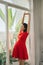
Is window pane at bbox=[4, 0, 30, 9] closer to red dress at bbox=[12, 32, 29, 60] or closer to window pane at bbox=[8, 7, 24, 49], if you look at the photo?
window pane at bbox=[8, 7, 24, 49]

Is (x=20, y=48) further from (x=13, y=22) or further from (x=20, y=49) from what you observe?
(x=13, y=22)

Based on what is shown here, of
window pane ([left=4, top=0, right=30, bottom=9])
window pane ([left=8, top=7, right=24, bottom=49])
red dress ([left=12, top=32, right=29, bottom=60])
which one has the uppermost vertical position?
window pane ([left=4, top=0, right=30, bottom=9])

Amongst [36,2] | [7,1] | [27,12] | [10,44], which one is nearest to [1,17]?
[7,1]

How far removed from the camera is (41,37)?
497 centimetres

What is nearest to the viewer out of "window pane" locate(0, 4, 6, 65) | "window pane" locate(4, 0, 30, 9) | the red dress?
"window pane" locate(0, 4, 6, 65)

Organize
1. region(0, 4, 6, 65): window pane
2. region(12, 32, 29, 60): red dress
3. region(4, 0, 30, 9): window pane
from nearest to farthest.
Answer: region(0, 4, 6, 65): window pane < region(12, 32, 29, 60): red dress < region(4, 0, 30, 9): window pane

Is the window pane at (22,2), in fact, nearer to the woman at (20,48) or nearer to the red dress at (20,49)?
the woman at (20,48)

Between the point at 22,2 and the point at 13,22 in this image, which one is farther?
the point at 22,2

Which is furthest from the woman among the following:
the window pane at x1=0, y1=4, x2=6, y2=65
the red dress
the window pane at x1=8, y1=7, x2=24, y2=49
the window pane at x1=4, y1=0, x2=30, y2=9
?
the window pane at x1=4, y1=0, x2=30, y2=9

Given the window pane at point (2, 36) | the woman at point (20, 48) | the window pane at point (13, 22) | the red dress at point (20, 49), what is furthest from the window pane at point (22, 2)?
the red dress at point (20, 49)

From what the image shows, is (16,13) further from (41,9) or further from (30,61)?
(30,61)

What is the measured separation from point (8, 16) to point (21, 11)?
2.35ft

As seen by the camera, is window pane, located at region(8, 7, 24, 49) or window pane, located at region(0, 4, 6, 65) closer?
window pane, located at region(0, 4, 6, 65)

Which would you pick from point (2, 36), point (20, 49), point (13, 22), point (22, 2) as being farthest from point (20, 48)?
point (22, 2)
